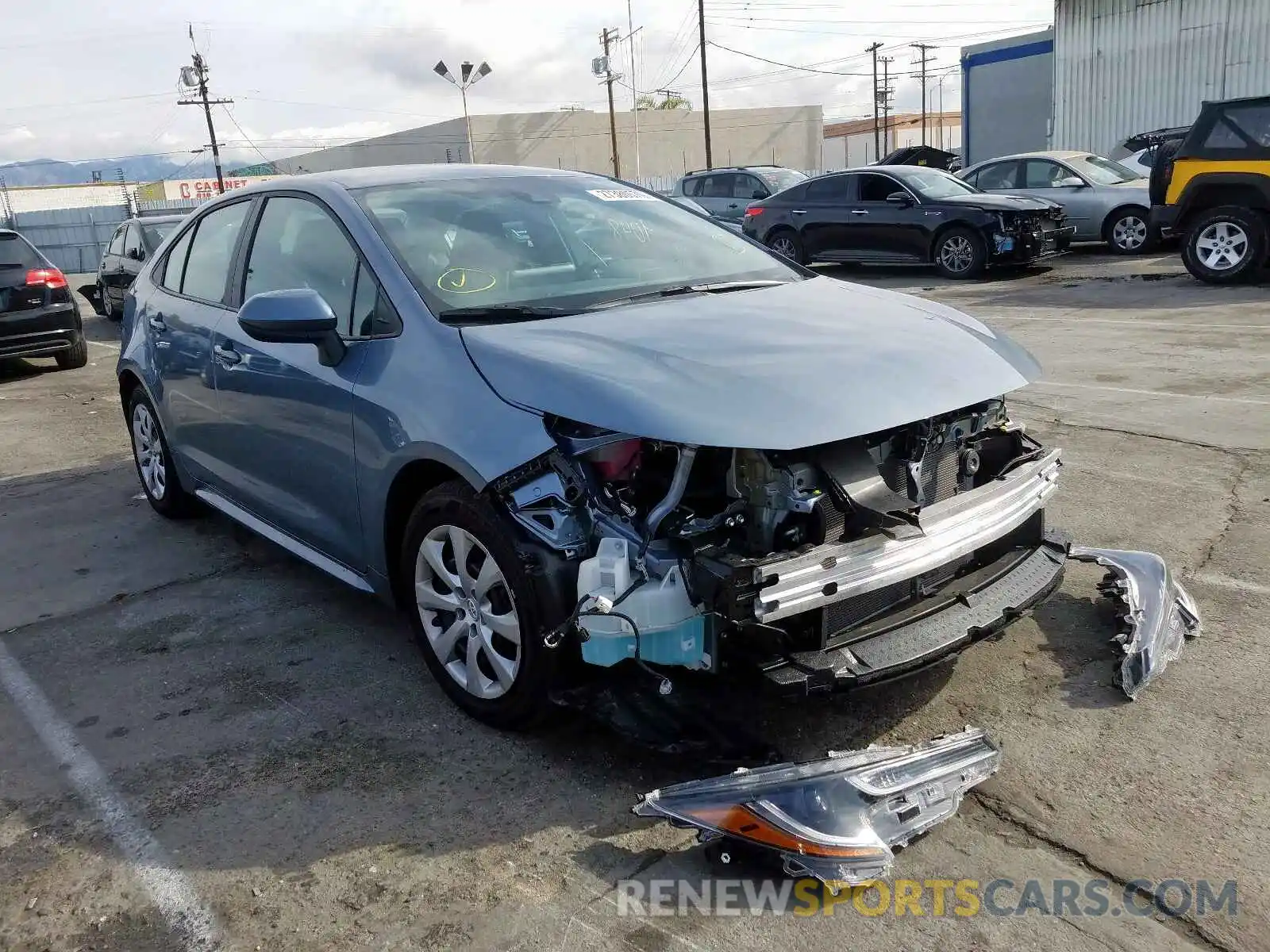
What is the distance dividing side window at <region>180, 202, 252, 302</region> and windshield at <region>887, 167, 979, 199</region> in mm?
11454

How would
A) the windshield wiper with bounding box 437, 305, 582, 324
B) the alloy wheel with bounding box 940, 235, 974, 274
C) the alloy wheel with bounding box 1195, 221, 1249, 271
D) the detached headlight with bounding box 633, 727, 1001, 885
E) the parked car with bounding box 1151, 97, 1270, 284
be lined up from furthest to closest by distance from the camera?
the alloy wheel with bounding box 940, 235, 974, 274 < the alloy wheel with bounding box 1195, 221, 1249, 271 < the parked car with bounding box 1151, 97, 1270, 284 < the windshield wiper with bounding box 437, 305, 582, 324 < the detached headlight with bounding box 633, 727, 1001, 885

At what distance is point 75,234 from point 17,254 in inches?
1327

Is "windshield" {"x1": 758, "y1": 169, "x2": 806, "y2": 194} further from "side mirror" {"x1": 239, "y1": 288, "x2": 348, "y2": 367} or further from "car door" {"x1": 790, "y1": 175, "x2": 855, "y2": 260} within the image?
"side mirror" {"x1": 239, "y1": 288, "x2": 348, "y2": 367}

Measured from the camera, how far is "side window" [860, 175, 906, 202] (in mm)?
15023

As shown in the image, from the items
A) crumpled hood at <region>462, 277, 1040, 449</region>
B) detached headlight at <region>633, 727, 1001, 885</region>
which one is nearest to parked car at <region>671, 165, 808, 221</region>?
crumpled hood at <region>462, 277, 1040, 449</region>

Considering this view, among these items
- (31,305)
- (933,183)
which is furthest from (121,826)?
(933,183)

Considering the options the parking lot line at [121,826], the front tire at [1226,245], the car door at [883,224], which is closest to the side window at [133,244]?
the car door at [883,224]

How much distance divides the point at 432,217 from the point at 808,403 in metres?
1.77

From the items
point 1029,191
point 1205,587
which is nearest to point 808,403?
point 1205,587

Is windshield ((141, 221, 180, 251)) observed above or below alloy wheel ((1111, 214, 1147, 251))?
above

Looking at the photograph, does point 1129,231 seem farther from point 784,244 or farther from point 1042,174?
point 784,244

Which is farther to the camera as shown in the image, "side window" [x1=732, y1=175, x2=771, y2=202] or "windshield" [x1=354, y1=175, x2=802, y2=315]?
"side window" [x1=732, y1=175, x2=771, y2=202]

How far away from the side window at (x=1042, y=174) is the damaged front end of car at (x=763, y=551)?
14180mm

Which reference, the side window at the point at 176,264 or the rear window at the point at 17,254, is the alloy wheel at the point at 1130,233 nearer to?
the side window at the point at 176,264
